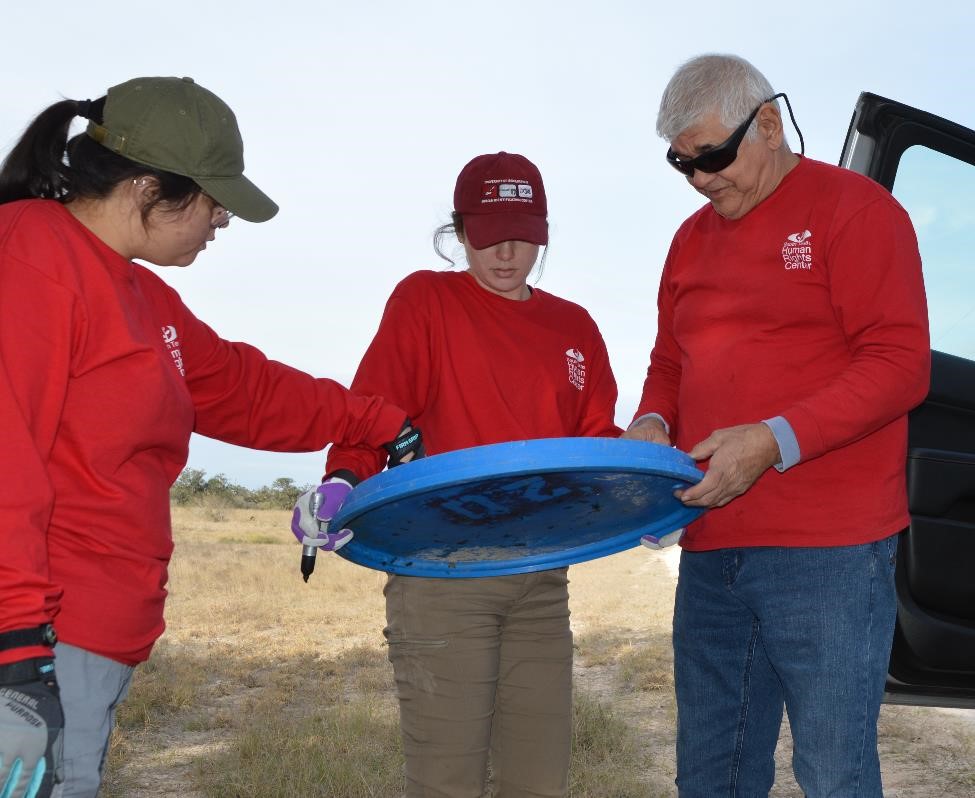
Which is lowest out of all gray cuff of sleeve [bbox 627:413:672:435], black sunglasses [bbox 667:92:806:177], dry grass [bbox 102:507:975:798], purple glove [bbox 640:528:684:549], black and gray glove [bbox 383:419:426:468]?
dry grass [bbox 102:507:975:798]

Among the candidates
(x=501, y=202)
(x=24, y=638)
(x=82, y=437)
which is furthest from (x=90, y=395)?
(x=501, y=202)

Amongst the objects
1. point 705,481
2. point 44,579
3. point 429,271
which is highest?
point 429,271

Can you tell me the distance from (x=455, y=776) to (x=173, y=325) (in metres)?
1.20

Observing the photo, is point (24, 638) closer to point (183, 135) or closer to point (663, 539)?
point (183, 135)

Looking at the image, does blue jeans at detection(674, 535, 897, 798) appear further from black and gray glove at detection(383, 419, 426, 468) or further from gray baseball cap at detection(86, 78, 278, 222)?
gray baseball cap at detection(86, 78, 278, 222)

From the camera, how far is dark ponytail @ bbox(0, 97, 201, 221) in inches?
77.2

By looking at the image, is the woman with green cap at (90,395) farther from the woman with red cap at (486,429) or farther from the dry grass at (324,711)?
the dry grass at (324,711)

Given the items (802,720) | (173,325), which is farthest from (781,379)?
(173,325)

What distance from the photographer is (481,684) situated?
8.32 feet

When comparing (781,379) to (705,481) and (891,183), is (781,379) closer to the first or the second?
(705,481)

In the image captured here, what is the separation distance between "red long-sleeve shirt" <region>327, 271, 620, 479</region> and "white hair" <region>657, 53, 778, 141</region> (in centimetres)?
63

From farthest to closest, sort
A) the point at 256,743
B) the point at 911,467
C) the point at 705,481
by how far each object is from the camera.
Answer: the point at 256,743 → the point at 911,467 → the point at 705,481

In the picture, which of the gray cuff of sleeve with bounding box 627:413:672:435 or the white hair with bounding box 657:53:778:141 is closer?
the white hair with bounding box 657:53:778:141

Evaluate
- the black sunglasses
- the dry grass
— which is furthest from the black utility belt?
the dry grass
